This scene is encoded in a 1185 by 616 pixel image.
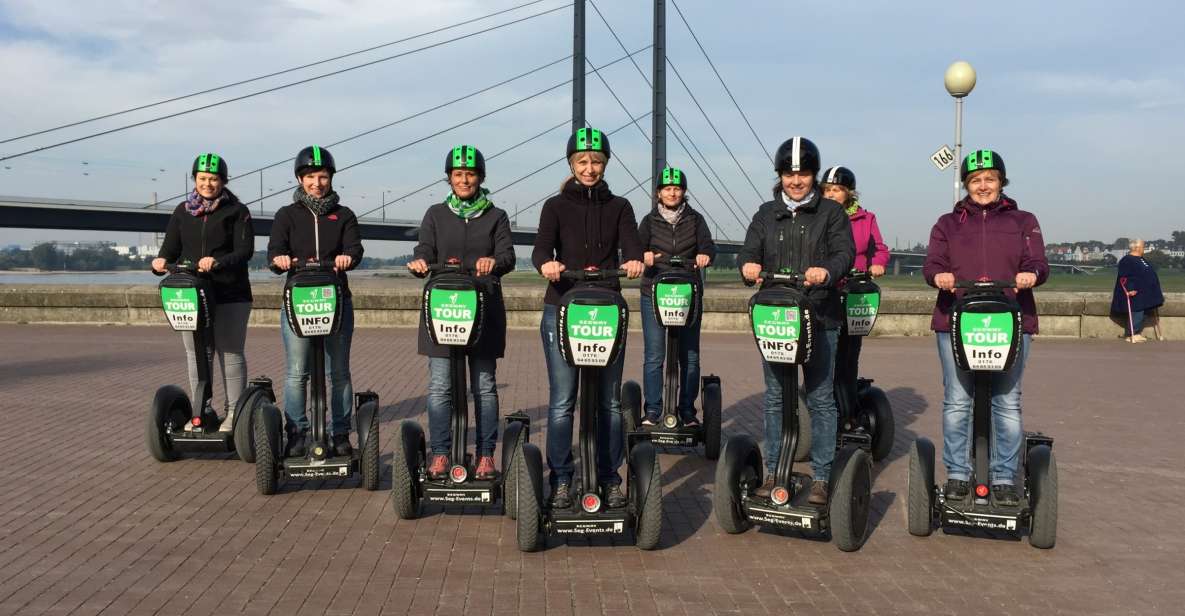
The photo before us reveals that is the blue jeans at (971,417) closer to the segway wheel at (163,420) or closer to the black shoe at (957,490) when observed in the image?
the black shoe at (957,490)

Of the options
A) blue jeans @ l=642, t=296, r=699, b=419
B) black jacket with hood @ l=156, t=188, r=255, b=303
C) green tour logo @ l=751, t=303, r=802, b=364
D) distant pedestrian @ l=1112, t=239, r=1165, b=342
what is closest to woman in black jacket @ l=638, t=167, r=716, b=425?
blue jeans @ l=642, t=296, r=699, b=419

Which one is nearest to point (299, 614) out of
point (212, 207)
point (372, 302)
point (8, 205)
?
point (212, 207)

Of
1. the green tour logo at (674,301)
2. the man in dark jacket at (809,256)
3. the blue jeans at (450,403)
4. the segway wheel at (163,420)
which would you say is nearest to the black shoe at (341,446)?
the blue jeans at (450,403)

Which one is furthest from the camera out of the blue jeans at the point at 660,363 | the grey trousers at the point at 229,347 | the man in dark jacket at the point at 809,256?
the blue jeans at the point at 660,363

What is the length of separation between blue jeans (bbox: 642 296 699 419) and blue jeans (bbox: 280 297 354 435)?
2.31 meters

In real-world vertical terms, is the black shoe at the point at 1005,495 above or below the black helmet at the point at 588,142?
below

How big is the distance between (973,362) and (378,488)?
3.48 meters

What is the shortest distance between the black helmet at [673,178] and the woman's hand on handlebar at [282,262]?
3.07 metres

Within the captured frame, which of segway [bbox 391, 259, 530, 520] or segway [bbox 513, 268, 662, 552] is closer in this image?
segway [bbox 513, 268, 662, 552]

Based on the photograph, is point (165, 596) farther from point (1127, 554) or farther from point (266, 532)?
point (1127, 554)

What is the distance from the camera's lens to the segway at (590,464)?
16.6 feet

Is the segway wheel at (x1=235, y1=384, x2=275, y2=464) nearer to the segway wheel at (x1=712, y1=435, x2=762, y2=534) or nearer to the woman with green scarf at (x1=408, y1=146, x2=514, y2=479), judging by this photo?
the woman with green scarf at (x1=408, y1=146, x2=514, y2=479)

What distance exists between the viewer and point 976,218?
5508mm

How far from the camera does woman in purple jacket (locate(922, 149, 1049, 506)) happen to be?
5391 millimetres
